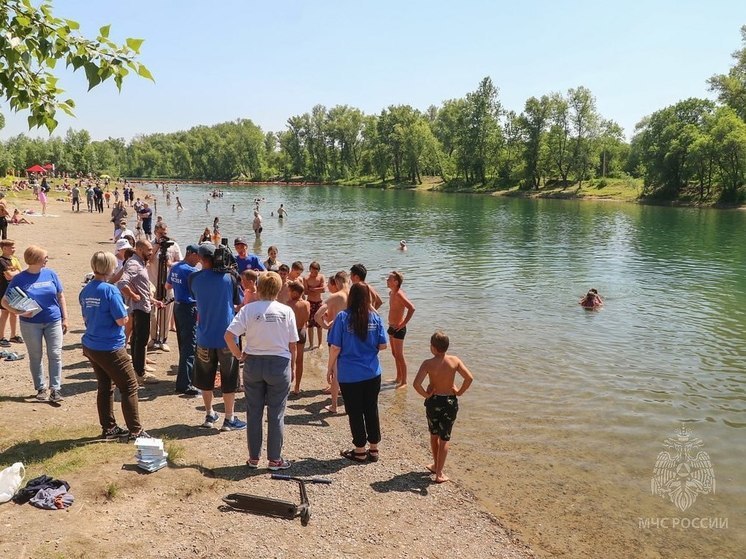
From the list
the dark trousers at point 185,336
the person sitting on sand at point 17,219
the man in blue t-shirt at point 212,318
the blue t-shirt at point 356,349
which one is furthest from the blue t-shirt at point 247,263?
the person sitting on sand at point 17,219

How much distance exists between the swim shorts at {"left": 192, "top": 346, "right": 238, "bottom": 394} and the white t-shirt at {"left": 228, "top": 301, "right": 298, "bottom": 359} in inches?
43.0

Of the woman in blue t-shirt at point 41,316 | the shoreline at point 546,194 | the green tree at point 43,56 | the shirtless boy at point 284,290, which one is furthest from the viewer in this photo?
the shoreline at point 546,194

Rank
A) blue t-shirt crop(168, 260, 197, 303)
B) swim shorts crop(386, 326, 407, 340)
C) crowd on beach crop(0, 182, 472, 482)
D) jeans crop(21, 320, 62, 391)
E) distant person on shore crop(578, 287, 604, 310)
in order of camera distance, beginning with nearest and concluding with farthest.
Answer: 1. crowd on beach crop(0, 182, 472, 482)
2. jeans crop(21, 320, 62, 391)
3. blue t-shirt crop(168, 260, 197, 303)
4. swim shorts crop(386, 326, 407, 340)
5. distant person on shore crop(578, 287, 604, 310)

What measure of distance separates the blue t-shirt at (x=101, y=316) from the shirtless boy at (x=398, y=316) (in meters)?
4.62

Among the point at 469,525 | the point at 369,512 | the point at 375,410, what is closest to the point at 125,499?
the point at 369,512

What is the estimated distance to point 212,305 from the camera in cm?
688

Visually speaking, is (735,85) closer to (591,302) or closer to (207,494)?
(591,302)

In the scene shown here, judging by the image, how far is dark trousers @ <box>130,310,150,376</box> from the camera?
331 inches

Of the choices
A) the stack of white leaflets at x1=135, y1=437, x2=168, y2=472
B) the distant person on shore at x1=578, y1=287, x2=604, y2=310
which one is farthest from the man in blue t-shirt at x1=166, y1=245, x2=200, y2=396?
the distant person on shore at x1=578, y1=287, x2=604, y2=310

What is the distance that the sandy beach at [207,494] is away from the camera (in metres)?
4.84

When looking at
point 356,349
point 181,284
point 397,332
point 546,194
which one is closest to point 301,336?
point 397,332

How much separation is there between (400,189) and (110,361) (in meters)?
109

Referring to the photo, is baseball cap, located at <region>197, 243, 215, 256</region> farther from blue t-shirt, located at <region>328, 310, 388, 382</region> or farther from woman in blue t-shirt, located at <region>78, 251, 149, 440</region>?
blue t-shirt, located at <region>328, 310, 388, 382</region>

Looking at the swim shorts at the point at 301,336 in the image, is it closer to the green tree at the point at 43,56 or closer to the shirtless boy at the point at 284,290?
the shirtless boy at the point at 284,290
